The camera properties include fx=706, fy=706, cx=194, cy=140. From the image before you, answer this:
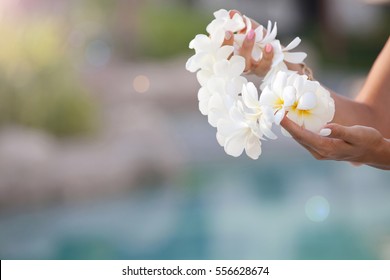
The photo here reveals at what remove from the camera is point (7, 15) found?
23.9ft

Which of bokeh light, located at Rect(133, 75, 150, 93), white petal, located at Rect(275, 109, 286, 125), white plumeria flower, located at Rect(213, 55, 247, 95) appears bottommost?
white petal, located at Rect(275, 109, 286, 125)

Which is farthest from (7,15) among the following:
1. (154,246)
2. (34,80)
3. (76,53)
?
(154,246)

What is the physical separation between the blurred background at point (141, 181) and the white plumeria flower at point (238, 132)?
11.4ft

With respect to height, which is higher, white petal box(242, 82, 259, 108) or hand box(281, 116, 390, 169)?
white petal box(242, 82, 259, 108)

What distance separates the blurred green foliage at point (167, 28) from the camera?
8.96 m

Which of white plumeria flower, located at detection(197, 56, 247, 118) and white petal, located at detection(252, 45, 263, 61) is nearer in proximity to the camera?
white plumeria flower, located at detection(197, 56, 247, 118)

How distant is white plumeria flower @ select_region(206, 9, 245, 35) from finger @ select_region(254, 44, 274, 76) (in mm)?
54

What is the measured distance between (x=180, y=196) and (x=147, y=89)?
91.4 inches

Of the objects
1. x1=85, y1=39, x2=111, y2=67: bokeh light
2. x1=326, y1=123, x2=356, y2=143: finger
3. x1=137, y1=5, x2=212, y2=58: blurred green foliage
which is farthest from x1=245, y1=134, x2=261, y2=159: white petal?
x1=137, y1=5, x2=212, y2=58: blurred green foliage

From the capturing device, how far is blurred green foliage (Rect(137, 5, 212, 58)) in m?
8.96

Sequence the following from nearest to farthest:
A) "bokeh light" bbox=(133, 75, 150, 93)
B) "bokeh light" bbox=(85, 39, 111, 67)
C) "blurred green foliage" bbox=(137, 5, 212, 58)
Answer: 1. "bokeh light" bbox=(133, 75, 150, 93)
2. "bokeh light" bbox=(85, 39, 111, 67)
3. "blurred green foliage" bbox=(137, 5, 212, 58)

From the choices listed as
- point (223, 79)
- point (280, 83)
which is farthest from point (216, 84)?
point (280, 83)

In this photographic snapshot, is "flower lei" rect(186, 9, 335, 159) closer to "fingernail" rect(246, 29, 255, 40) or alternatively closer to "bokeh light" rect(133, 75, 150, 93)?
"fingernail" rect(246, 29, 255, 40)

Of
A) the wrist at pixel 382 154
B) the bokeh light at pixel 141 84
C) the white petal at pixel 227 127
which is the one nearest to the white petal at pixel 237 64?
the white petal at pixel 227 127
